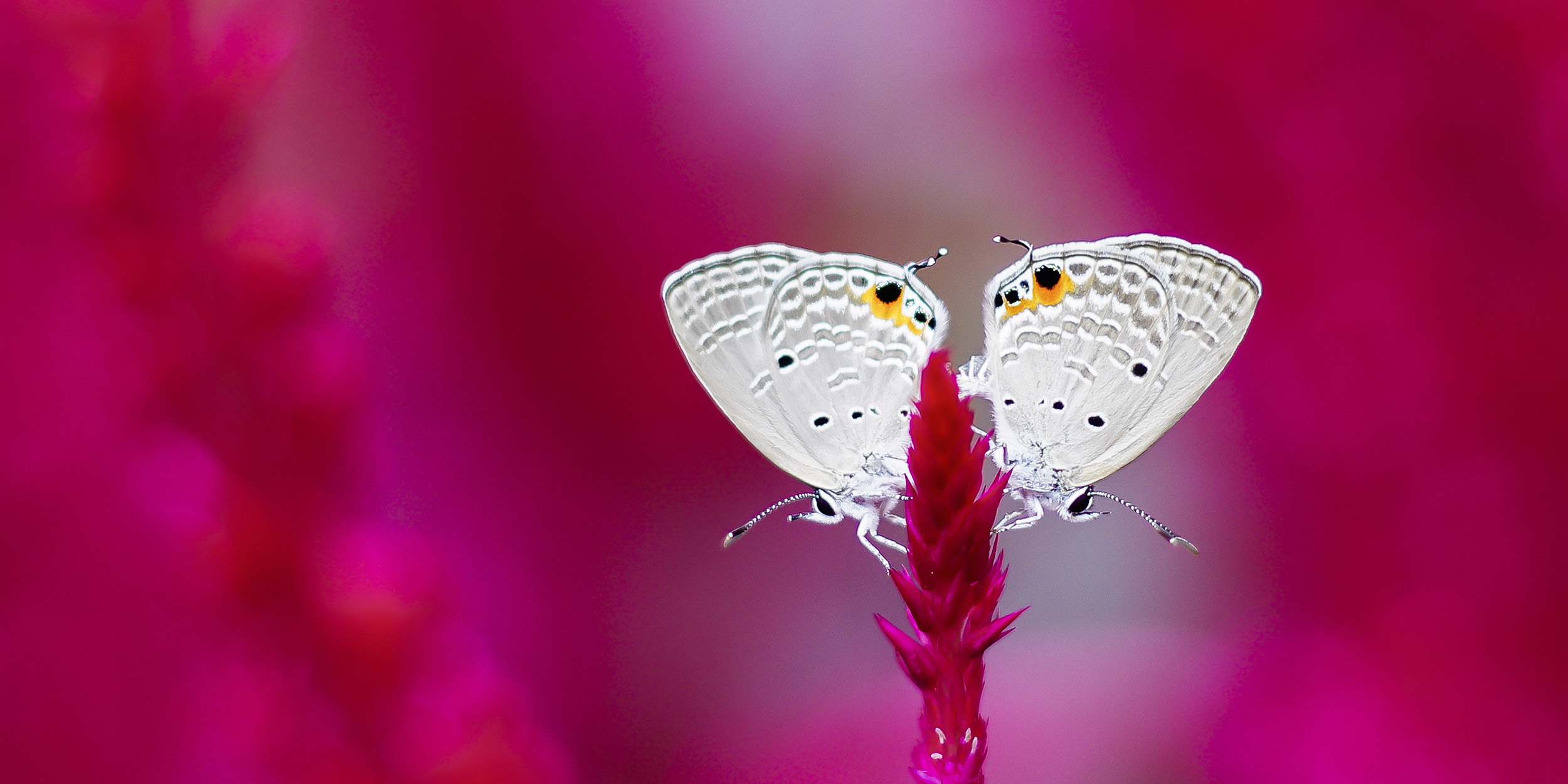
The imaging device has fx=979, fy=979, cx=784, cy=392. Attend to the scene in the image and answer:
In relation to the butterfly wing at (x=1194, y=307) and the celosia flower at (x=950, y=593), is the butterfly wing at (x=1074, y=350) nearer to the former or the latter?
the butterfly wing at (x=1194, y=307)

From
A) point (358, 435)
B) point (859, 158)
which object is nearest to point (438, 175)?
point (859, 158)

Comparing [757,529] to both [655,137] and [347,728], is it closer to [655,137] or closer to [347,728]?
[655,137]

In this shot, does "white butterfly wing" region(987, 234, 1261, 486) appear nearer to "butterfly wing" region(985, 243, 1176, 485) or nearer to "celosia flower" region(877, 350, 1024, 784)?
"butterfly wing" region(985, 243, 1176, 485)

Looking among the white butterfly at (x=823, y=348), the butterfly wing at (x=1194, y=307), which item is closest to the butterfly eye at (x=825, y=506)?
the white butterfly at (x=823, y=348)

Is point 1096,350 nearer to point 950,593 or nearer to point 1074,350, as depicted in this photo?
point 1074,350

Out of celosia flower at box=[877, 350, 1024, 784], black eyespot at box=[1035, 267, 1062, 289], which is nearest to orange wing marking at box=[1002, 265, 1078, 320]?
black eyespot at box=[1035, 267, 1062, 289]
